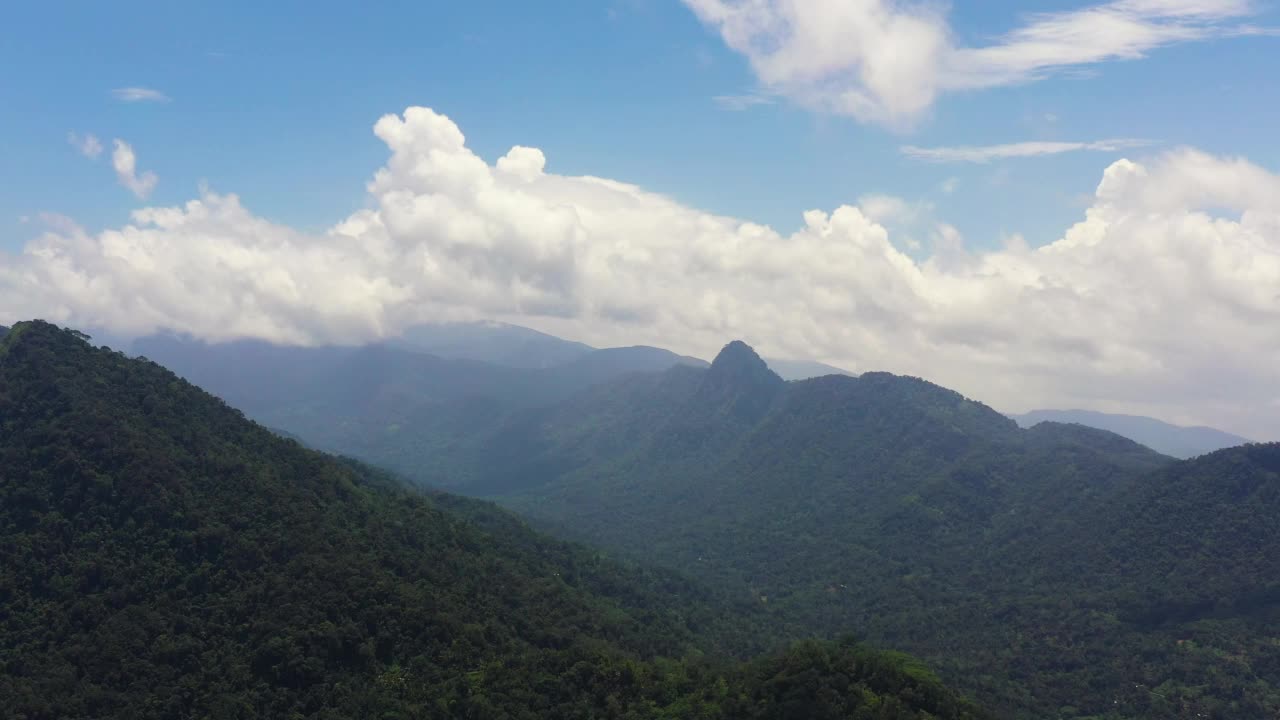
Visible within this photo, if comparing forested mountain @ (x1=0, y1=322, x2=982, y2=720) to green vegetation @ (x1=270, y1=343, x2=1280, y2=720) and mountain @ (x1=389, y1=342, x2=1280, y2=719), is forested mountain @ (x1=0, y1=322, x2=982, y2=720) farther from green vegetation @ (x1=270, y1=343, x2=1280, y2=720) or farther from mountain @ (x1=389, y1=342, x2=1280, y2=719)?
green vegetation @ (x1=270, y1=343, x2=1280, y2=720)

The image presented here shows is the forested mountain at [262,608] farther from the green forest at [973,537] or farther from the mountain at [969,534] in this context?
the mountain at [969,534]

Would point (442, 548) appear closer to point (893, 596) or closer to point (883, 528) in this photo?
point (893, 596)

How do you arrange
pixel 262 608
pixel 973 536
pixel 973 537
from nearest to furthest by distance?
pixel 262 608
pixel 973 537
pixel 973 536

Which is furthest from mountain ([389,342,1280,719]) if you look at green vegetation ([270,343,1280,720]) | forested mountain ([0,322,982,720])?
forested mountain ([0,322,982,720])

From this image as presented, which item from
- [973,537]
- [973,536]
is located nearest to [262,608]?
[973,537]

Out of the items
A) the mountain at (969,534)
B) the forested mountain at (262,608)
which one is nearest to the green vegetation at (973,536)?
the mountain at (969,534)

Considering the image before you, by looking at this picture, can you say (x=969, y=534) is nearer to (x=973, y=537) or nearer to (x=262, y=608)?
(x=973, y=537)
